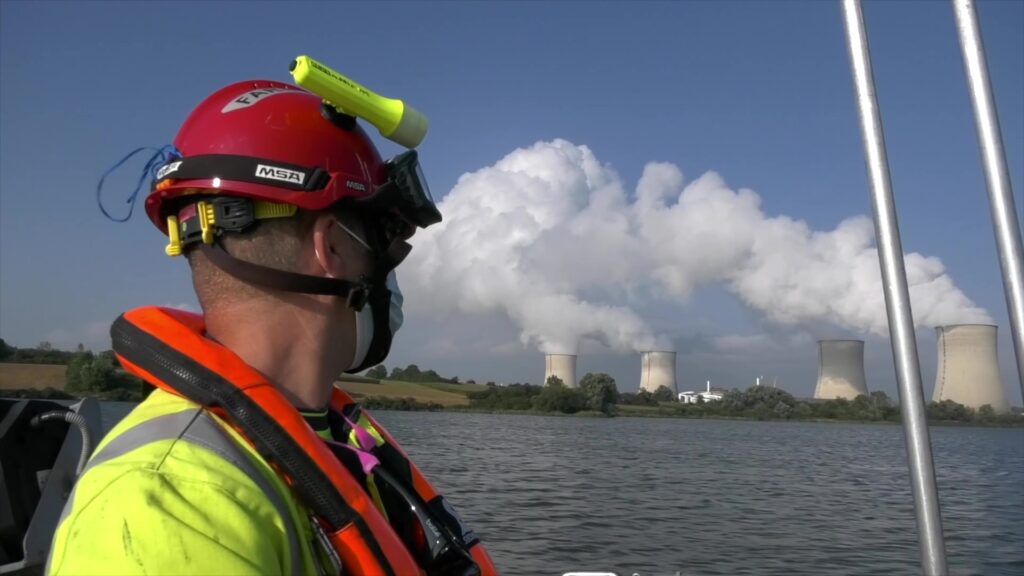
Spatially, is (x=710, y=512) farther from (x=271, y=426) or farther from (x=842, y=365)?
(x=842, y=365)

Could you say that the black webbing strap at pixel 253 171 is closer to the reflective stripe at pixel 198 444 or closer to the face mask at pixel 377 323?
the face mask at pixel 377 323

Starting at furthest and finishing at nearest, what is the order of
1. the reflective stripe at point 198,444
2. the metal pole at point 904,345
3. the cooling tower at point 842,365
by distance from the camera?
the cooling tower at point 842,365, the metal pole at point 904,345, the reflective stripe at point 198,444

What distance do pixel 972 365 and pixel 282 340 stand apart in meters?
50.0

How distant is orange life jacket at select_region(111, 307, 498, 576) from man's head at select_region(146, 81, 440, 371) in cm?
19

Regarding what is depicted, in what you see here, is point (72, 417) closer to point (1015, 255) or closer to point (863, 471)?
point (1015, 255)

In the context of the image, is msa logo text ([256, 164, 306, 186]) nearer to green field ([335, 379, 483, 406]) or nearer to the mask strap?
the mask strap

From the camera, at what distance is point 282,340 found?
1835 mm

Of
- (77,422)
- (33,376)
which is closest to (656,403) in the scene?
(33,376)

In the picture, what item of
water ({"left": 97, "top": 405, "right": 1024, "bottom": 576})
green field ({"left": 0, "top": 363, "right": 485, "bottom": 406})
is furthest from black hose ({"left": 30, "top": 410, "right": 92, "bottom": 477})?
green field ({"left": 0, "top": 363, "right": 485, "bottom": 406})

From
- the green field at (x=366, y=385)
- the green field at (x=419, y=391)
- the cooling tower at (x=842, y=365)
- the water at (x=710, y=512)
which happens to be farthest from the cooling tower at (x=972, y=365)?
the green field at (x=419, y=391)

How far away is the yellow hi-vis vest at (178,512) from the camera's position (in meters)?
1.19

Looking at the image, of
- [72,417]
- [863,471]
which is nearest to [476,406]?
[863,471]

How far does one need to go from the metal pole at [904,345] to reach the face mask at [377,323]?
1.41m

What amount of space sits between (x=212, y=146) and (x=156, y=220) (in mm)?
319
